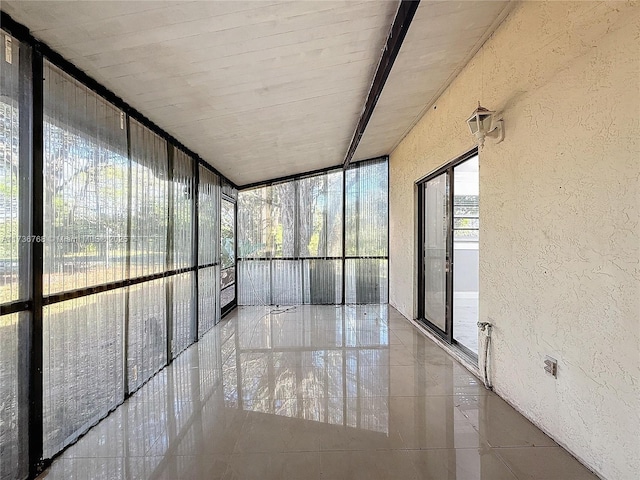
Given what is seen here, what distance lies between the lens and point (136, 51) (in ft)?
7.13

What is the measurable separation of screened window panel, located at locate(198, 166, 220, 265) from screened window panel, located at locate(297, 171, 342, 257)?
1.83 meters

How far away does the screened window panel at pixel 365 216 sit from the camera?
7.01 m

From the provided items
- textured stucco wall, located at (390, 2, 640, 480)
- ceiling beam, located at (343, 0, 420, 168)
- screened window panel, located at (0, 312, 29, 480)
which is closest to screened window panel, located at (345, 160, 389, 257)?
ceiling beam, located at (343, 0, 420, 168)

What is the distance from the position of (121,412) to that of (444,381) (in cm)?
267

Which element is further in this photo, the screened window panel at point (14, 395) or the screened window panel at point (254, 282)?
the screened window panel at point (254, 282)

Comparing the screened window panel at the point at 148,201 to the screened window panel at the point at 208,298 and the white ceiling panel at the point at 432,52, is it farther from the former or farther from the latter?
the white ceiling panel at the point at 432,52

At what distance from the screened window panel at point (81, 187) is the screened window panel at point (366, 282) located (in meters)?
4.80

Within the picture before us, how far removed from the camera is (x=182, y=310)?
13.4 ft

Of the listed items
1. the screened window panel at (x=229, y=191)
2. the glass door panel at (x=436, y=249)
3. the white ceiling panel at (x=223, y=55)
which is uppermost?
the white ceiling panel at (x=223, y=55)

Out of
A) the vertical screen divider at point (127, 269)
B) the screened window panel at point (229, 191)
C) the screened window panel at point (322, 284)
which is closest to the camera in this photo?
the vertical screen divider at point (127, 269)

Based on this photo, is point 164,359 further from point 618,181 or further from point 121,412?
point 618,181

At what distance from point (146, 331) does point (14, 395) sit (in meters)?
1.36

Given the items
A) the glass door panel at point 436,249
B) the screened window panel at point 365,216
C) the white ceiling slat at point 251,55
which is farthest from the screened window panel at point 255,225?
the glass door panel at point 436,249

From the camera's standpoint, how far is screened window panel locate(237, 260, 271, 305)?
275 inches
